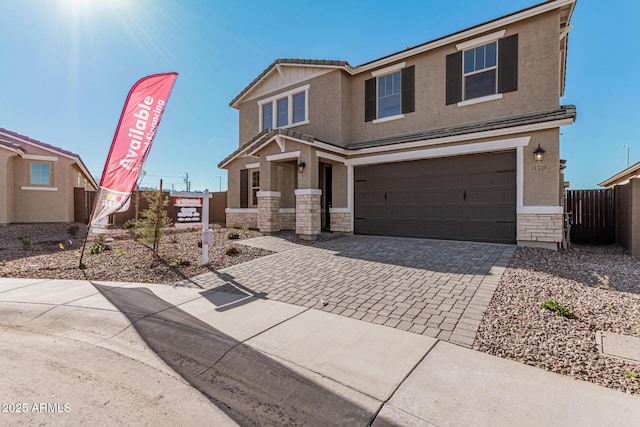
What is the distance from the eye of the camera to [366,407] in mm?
2357

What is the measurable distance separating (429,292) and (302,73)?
11.3 meters

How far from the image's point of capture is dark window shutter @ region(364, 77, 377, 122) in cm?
1166

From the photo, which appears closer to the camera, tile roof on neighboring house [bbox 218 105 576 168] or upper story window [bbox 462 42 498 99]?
tile roof on neighboring house [bbox 218 105 576 168]

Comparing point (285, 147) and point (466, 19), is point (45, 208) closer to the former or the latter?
point (285, 147)

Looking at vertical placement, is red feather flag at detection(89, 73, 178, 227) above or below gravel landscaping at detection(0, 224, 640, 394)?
above

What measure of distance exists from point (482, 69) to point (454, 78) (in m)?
0.82

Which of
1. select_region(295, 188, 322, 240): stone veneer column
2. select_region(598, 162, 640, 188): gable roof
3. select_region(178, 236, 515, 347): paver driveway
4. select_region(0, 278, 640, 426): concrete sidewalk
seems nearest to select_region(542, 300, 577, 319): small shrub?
select_region(178, 236, 515, 347): paver driveway

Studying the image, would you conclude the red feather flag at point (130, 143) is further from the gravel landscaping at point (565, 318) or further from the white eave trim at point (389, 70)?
the gravel landscaping at point (565, 318)

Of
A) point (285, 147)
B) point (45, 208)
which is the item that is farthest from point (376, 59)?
point (45, 208)

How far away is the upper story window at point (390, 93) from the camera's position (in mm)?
10750

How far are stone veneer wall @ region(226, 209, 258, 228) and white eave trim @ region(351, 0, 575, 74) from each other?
26.1 ft

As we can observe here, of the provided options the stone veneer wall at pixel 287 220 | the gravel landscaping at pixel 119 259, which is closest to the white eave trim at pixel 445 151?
the stone veneer wall at pixel 287 220

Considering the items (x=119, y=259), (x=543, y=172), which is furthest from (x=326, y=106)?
(x=119, y=259)

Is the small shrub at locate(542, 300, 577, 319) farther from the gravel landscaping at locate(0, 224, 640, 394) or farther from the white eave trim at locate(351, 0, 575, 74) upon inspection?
the white eave trim at locate(351, 0, 575, 74)
